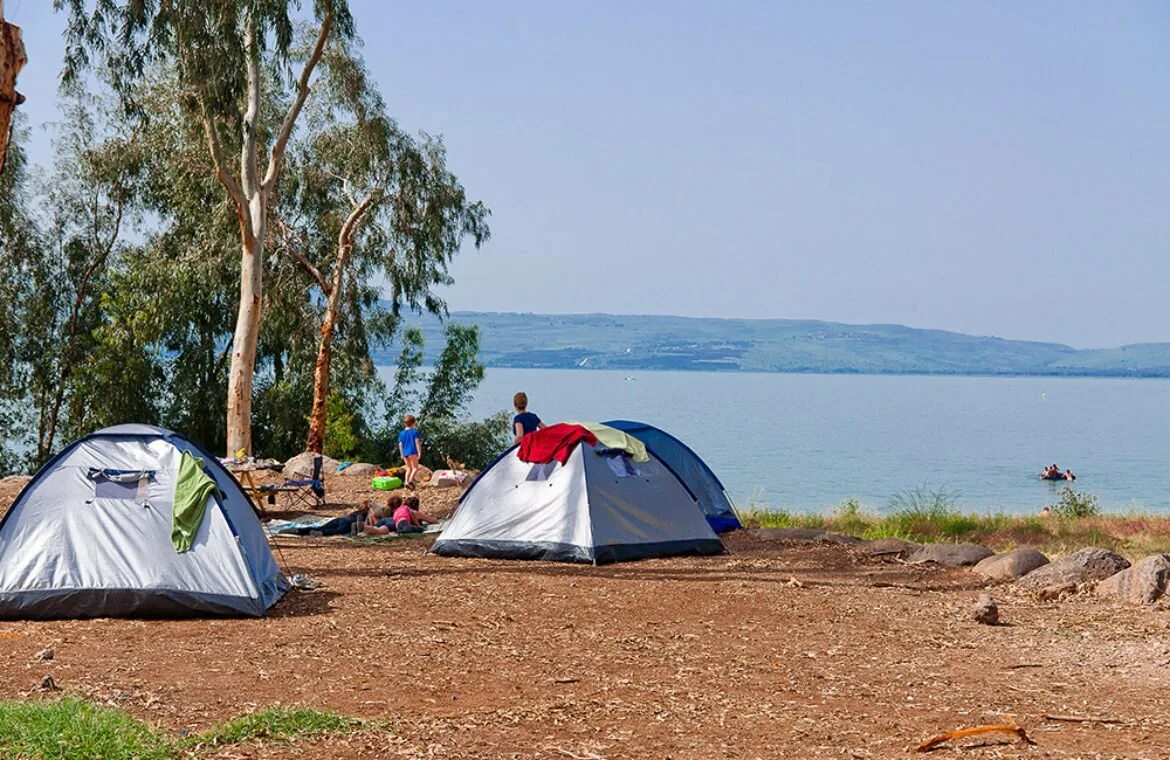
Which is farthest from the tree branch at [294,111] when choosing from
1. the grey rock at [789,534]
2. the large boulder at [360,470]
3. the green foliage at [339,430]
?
the grey rock at [789,534]

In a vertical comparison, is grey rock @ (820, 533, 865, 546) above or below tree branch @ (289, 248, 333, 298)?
below

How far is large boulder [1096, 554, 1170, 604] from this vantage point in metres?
10.3

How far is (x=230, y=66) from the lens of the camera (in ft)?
55.2

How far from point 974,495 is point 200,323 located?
74.4 ft

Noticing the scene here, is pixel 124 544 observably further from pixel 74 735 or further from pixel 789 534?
pixel 789 534

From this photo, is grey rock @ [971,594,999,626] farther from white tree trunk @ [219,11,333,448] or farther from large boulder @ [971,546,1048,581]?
white tree trunk @ [219,11,333,448]

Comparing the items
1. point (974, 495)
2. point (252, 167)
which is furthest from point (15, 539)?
point (974, 495)

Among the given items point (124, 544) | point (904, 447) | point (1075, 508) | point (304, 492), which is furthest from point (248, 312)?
point (904, 447)

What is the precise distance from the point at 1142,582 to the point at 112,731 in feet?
26.5

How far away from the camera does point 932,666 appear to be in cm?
799

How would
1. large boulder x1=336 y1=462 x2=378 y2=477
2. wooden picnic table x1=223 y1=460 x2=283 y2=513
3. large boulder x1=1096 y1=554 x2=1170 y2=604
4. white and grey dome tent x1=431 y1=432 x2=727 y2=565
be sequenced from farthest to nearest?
large boulder x1=336 y1=462 x2=378 y2=477 < wooden picnic table x1=223 y1=460 x2=283 y2=513 < white and grey dome tent x1=431 y1=432 x2=727 y2=565 < large boulder x1=1096 y1=554 x2=1170 y2=604

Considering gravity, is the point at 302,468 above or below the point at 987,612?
above

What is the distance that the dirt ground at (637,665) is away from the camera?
19.8 feet

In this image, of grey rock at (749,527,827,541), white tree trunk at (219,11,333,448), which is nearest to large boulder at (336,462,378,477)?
white tree trunk at (219,11,333,448)
